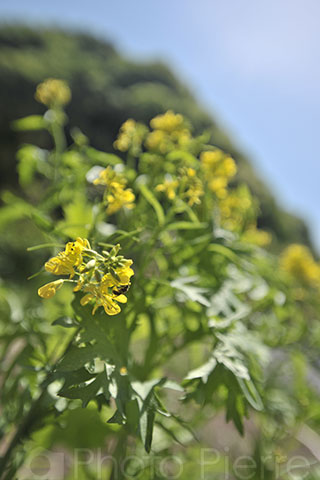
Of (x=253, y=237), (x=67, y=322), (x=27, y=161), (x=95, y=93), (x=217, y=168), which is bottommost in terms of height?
(x=95, y=93)

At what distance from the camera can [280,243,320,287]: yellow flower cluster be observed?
121 centimetres

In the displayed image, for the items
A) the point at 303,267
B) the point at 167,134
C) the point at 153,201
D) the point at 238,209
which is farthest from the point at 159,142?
the point at 303,267

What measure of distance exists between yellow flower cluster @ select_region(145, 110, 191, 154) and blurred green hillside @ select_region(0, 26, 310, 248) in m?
7.21

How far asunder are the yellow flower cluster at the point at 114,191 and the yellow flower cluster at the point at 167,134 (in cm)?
18

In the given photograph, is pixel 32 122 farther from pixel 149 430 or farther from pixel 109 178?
pixel 149 430

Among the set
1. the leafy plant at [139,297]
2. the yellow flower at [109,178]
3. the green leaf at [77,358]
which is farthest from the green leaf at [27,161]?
the green leaf at [77,358]

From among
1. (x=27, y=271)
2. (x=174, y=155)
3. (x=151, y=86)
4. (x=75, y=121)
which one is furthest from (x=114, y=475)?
(x=151, y=86)

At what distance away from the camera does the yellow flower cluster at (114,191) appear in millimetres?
516

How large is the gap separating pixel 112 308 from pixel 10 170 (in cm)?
788

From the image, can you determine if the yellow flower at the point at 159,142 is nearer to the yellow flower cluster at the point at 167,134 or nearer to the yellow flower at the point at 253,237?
the yellow flower cluster at the point at 167,134

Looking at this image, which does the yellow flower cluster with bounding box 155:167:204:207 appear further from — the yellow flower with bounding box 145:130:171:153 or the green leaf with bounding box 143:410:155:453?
the green leaf with bounding box 143:410:155:453

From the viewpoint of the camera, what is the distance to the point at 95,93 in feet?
32.5

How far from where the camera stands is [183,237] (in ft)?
2.20

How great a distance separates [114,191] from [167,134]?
267mm
